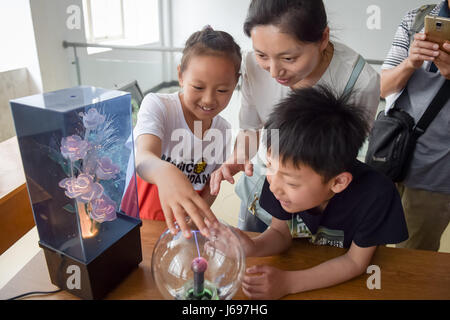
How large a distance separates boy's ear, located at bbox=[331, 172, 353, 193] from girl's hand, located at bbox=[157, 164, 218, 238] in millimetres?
279

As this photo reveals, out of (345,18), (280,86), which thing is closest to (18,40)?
(280,86)

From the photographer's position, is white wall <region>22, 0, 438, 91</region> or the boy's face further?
white wall <region>22, 0, 438, 91</region>

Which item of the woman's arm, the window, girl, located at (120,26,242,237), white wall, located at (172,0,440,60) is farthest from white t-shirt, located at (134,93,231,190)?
white wall, located at (172,0,440,60)

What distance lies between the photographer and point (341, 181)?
702 millimetres

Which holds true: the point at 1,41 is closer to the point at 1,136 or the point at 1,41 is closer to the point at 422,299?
the point at 1,136

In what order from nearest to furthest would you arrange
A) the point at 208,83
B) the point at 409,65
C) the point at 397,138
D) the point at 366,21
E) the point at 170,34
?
1. the point at 208,83
2. the point at 409,65
3. the point at 397,138
4. the point at 366,21
5. the point at 170,34

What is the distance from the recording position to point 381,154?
3.96ft

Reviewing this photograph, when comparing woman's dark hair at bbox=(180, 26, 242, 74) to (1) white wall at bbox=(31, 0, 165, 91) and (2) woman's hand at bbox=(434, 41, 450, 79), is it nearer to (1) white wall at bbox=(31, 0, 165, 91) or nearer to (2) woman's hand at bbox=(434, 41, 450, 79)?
(2) woman's hand at bbox=(434, 41, 450, 79)

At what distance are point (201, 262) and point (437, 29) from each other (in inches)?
36.4

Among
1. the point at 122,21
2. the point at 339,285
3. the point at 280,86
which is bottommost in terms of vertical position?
the point at 339,285

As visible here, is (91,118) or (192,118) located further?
(192,118)

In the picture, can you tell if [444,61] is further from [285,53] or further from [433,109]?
[285,53]

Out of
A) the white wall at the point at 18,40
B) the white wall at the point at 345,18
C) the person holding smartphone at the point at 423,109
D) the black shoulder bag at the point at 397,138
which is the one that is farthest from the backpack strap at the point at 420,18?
the white wall at the point at 345,18

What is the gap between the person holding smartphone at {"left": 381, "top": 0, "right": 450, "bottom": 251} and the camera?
101 cm
